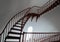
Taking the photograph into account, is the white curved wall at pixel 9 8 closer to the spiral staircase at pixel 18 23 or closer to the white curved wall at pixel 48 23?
the spiral staircase at pixel 18 23

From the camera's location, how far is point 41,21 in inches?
399

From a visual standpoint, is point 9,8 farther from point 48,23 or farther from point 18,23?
point 48,23

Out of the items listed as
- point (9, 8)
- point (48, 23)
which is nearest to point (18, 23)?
point (9, 8)

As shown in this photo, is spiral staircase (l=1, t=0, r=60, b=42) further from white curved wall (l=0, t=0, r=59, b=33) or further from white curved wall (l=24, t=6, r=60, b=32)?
white curved wall (l=24, t=6, r=60, b=32)

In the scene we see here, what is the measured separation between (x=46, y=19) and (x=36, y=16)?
90 centimetres

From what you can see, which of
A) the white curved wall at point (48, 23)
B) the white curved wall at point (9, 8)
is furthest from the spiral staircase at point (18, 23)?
the white curved wall at point (48, 23)

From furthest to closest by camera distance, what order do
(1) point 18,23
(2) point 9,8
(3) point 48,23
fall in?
(3) point 48,23, (1) point 18,23, (2) point 9,8

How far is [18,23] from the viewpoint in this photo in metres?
8.98

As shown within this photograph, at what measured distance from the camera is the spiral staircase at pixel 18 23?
6.91m

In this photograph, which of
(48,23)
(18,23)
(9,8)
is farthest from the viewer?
(48,23)

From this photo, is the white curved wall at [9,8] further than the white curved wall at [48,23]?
No

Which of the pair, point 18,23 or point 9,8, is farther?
point 18,23

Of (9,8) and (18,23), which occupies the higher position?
(9,8)

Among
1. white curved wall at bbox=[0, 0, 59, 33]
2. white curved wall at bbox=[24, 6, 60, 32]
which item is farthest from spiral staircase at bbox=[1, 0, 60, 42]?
white curved wall at bbox=[24, 6, 60, 32]
